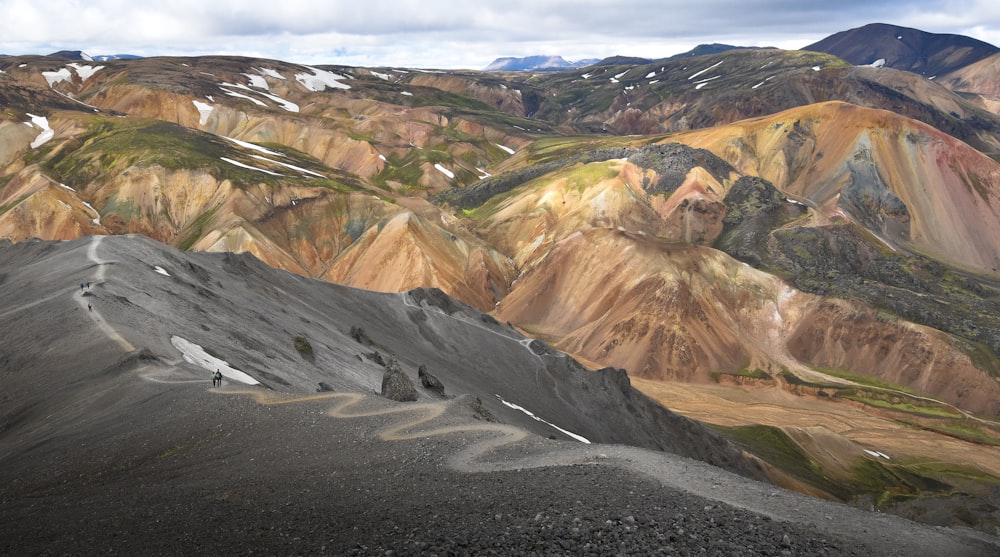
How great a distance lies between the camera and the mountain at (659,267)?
65.1 meters

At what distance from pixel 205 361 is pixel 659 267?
261 feet

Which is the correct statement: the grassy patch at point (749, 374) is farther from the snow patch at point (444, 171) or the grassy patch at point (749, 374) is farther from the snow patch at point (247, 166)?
the snow patch at point (444, 171)

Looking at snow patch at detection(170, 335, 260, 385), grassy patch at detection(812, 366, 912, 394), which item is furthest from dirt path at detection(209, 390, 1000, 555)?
grassy patch at detection(812, 366, 912, 394)

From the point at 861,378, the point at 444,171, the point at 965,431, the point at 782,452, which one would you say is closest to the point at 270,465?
the point at 782,452

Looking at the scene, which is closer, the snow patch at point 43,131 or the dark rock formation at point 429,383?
the dark rock formation at point 429,383

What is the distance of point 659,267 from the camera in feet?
342

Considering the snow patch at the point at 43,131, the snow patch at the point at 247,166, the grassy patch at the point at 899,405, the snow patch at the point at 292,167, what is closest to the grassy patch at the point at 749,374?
the grassy patch at the point at 899,405

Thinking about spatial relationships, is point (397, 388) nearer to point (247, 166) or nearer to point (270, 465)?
point (270, 465)

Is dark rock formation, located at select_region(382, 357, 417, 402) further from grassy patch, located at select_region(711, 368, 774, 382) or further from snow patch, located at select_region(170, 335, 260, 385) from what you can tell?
grassy patch, located at select_region(711, 368, 774, 382)

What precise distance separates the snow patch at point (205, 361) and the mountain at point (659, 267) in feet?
1.98

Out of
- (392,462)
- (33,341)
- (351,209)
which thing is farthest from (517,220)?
(392,462)

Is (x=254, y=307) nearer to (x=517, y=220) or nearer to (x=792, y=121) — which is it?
(x=517, y=220)

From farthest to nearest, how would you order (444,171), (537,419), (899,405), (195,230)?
(444,171), (195,230), (899,405), (537,419)

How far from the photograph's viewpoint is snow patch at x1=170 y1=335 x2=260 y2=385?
106 ft
